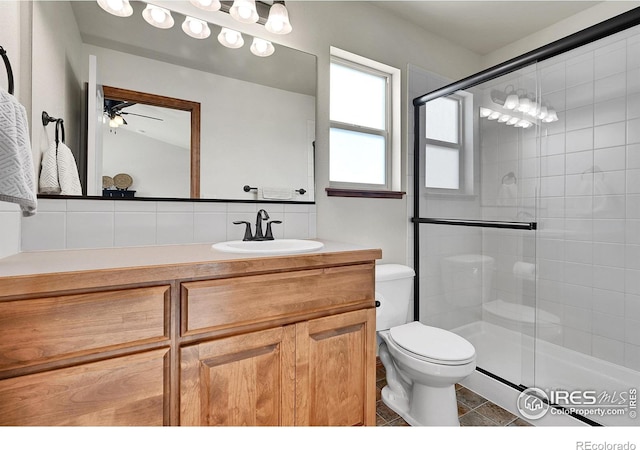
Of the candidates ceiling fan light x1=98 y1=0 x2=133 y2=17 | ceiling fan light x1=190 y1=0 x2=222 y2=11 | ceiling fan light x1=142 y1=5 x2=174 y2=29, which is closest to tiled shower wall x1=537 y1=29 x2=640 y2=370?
ceiling fan light x1=190 y1=0 x2=222 y2=11

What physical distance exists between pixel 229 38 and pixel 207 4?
0.19 meters

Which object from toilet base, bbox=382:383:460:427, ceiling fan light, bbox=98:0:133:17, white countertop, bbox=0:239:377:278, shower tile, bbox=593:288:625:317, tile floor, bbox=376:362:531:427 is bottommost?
tile floor, bbox=376:362:531:427

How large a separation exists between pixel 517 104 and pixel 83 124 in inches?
89.8

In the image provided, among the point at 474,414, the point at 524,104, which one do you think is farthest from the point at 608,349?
the point at 524,104

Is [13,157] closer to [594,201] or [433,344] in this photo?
[433,344]

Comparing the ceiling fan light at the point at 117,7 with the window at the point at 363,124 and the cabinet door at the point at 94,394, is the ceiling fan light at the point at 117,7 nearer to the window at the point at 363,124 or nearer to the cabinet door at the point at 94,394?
the window at the point at 363,124

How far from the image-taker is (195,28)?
147 centimetres

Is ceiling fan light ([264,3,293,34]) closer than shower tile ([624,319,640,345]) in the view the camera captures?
Yes

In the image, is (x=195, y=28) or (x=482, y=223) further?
(x=482, y=223)

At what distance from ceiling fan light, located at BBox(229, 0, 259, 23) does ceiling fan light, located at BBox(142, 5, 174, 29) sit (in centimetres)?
28

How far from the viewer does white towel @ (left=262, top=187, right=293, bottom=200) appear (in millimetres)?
1673

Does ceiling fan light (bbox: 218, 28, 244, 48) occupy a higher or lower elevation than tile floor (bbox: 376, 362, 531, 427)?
higher

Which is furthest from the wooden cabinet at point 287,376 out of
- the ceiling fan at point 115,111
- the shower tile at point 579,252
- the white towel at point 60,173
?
the shower tile at point 579,252

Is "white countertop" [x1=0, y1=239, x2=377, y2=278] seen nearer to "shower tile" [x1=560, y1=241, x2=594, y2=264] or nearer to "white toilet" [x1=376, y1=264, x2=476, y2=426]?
"white toilet" [x1=376, y1=264, x2=476, y2=426]
